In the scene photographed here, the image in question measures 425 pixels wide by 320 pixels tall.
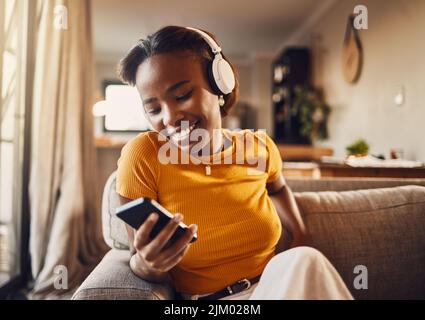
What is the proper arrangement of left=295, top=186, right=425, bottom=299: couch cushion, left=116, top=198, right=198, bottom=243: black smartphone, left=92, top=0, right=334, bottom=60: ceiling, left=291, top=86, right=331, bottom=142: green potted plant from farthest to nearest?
left=291, top=86, right=331, bottom=142: green potted plant, left=92, top=0, right=334, bottom=60: ceiling, left=295, top=186, right=425, bottom=299: couch cushion, left=116, top=198, right=198, bottom=243: black smartphone

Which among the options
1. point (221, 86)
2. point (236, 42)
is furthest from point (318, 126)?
point (221, 86)

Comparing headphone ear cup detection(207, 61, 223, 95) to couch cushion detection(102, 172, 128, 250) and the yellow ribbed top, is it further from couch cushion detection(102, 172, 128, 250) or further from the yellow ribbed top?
couch cushion detection(102, 172, 128, 250)

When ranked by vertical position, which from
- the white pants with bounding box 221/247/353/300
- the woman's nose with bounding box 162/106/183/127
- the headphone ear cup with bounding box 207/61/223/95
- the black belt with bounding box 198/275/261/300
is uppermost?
the headphone ear cup with bounding box 207/61/223/95

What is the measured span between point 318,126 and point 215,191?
9.78ft

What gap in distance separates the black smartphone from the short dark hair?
0.23 metres

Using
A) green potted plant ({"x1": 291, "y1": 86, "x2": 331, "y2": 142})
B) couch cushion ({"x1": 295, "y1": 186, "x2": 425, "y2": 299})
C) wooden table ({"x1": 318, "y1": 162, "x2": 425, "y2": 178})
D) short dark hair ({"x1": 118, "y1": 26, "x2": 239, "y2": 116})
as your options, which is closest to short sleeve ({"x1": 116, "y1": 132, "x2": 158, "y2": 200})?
short dark hair ({"x1": 118, "y1": 26, "x2": 239, "y2": 116})

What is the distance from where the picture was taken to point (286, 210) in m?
0.80

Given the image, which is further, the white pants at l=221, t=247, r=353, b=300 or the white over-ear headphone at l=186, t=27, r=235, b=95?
the white over-ear headphone at l=186, t=27, r=235, b=95

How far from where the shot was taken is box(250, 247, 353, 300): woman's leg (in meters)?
0.50

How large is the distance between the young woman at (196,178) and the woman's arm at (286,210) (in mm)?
67

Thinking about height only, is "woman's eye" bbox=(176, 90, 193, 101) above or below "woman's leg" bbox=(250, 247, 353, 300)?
above

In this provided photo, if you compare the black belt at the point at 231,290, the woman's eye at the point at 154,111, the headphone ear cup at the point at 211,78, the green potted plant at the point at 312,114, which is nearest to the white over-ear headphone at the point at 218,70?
the headphone ear cup at the point at 211,78

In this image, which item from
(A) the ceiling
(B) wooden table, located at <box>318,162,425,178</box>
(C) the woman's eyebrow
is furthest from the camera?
(A) the ceiling

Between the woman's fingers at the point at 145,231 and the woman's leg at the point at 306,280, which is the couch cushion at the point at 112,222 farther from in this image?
the woman's leg at the point at 306,280
